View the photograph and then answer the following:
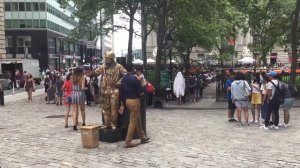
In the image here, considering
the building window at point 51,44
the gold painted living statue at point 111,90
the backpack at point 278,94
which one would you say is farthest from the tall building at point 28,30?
the gold painted living statue at point 111,90

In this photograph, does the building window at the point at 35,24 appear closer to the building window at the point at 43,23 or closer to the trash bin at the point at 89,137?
the building window at the point at 43,23

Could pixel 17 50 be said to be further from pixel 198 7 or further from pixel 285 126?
pixel 285 126

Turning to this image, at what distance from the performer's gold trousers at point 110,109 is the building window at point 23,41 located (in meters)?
66.6

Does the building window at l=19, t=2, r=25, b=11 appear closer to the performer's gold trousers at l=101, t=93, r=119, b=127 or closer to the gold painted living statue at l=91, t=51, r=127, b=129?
the gold painted living statue at l=91, t=51, r=127, b=129

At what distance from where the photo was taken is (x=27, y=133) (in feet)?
44.5

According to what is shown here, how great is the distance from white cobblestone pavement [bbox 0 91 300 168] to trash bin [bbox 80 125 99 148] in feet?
0.53

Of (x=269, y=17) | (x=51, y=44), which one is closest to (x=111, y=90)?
(x=269, y=17)

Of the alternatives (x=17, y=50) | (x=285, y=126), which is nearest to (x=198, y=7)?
(x=285, y=126)

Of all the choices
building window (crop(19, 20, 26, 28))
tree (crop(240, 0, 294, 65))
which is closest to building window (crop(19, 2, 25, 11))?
building window (crop(19, 20, 26, 28))

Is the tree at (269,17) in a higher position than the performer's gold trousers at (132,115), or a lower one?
higher

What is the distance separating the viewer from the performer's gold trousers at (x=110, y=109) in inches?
458

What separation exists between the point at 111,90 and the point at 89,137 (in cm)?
134

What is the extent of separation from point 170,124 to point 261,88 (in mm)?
3065

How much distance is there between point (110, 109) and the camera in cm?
1174
